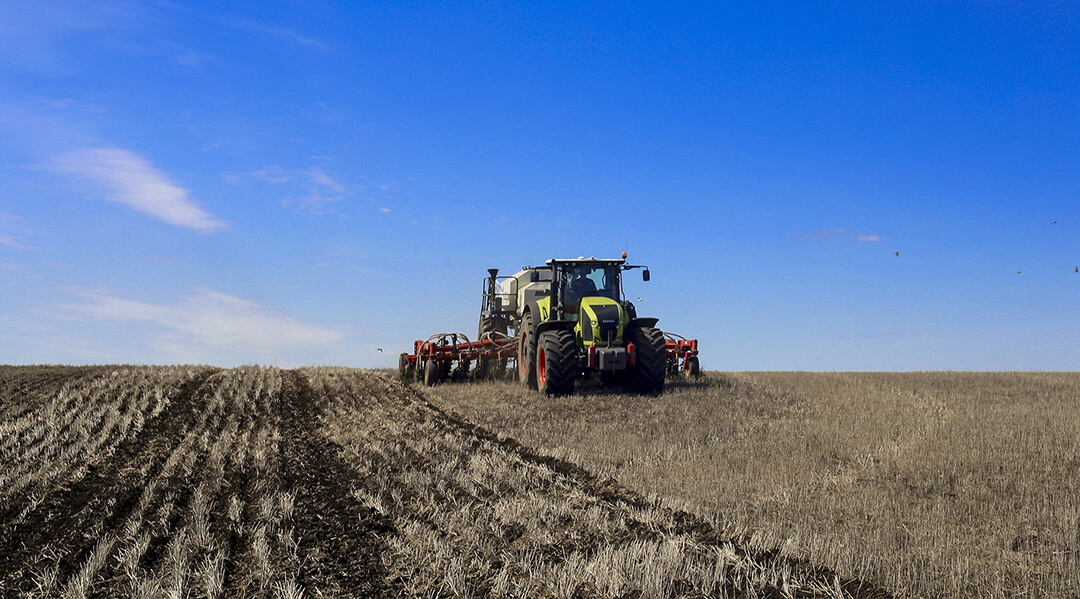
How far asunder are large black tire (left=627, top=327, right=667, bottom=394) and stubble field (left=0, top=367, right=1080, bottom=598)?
1.25m

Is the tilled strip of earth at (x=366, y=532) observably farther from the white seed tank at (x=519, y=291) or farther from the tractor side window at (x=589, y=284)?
the white seed tank at (x=519, y=291)

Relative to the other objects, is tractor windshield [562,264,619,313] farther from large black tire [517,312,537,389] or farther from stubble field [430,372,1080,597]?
stubble field [430,372,1080,597]

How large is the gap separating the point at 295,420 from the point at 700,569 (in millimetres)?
9369

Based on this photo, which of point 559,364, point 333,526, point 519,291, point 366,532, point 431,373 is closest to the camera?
point 366,532

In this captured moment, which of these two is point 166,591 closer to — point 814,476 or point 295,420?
point 814,476

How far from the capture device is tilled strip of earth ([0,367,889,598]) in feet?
15.6

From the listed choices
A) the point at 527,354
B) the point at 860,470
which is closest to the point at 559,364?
the point at 527,354

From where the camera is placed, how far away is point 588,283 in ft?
52.3

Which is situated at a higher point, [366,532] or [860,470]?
[860,470]

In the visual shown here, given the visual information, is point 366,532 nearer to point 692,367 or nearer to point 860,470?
point 860,470

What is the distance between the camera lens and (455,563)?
5.00 m

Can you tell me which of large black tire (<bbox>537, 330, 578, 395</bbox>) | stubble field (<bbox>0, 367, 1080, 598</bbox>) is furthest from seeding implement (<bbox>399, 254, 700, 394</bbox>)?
stubble field (<bbox>0, 367, 1080, 598</bbox>)

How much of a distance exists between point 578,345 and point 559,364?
1.22m

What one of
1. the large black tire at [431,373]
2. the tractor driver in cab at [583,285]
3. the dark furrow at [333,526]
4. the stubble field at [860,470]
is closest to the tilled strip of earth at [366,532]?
the dark furrow at [333,526]
